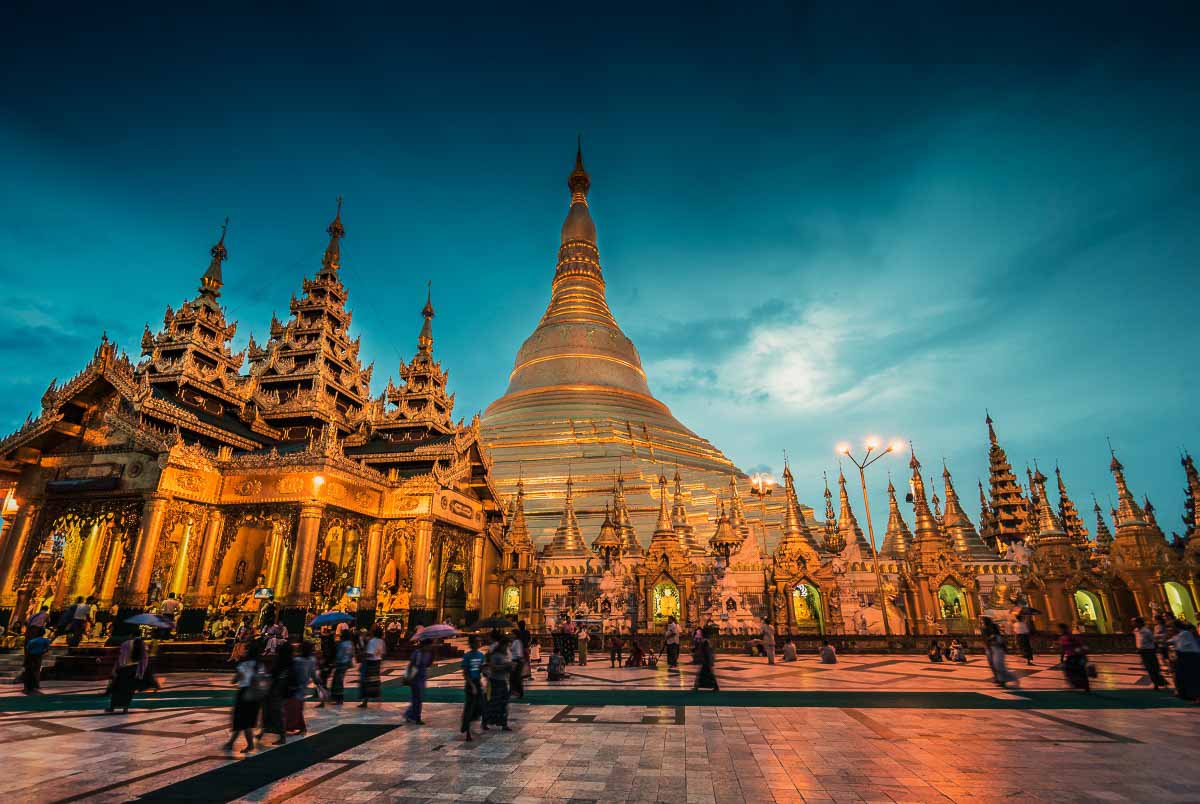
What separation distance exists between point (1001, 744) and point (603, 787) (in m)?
5.31

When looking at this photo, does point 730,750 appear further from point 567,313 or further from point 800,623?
point 567,313

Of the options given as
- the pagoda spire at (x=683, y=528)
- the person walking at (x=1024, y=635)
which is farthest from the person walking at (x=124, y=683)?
the pagoda spire at (x=683, y=528)

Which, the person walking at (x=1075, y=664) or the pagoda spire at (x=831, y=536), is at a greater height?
the pagoda spire at (x=831, y=536)

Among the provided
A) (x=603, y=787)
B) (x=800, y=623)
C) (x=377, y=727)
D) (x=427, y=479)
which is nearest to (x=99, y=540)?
(x=427, y=479)

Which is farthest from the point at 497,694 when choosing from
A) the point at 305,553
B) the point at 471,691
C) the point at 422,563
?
the point at 422,563

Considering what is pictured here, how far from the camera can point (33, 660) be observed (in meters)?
12.0

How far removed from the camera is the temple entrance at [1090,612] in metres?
27.0

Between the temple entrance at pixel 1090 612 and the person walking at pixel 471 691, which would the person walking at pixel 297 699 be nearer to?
the person walking at pixel 471 691

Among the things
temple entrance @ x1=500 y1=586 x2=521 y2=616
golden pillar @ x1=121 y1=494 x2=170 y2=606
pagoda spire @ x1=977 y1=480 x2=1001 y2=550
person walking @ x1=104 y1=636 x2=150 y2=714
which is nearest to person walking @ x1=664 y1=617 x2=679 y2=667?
person walking @ x1=104 y1=636 x2=150 y2=714

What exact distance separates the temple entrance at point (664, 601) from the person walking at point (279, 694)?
64.4 ft

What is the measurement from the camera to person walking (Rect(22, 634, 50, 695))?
11.9 m

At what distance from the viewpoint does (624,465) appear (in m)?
42.0

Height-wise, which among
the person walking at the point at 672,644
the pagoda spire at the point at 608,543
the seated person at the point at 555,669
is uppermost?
the pagoda spire at the point at 608,543

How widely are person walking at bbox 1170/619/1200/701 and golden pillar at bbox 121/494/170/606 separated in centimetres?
2657
